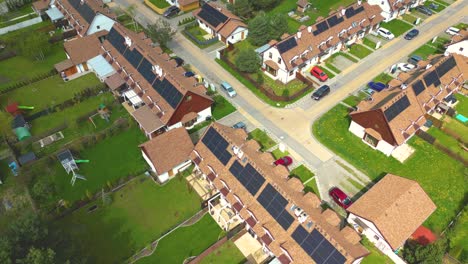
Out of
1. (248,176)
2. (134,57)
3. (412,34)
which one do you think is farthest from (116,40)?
(412,34)

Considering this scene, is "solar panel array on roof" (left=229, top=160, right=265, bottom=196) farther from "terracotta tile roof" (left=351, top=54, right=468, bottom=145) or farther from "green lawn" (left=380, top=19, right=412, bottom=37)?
"green lawn" (left=380, top=19, right=412, bottom=37)

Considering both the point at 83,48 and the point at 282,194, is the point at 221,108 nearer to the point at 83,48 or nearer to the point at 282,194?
the point at 282,194

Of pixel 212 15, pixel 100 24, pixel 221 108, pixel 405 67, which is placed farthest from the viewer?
pixel 212 15

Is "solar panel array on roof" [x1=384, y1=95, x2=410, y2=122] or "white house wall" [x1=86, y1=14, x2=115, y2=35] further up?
"white house wall" [x1=86, y1=14, x2=115, y2=35]

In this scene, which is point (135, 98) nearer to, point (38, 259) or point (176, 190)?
point (176, 190)

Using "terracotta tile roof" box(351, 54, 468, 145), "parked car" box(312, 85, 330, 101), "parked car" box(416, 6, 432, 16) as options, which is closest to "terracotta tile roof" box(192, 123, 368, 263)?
"terracotta tile roof" box(351, 54, 468, 145)

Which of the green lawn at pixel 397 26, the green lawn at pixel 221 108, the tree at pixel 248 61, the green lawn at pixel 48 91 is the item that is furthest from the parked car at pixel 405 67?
the green lawn at pixel 48 91

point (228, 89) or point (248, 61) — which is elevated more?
point (248, 61)

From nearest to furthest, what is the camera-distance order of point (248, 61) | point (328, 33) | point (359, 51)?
point (248, 61) → point (328, 33) → point (359, 51)
